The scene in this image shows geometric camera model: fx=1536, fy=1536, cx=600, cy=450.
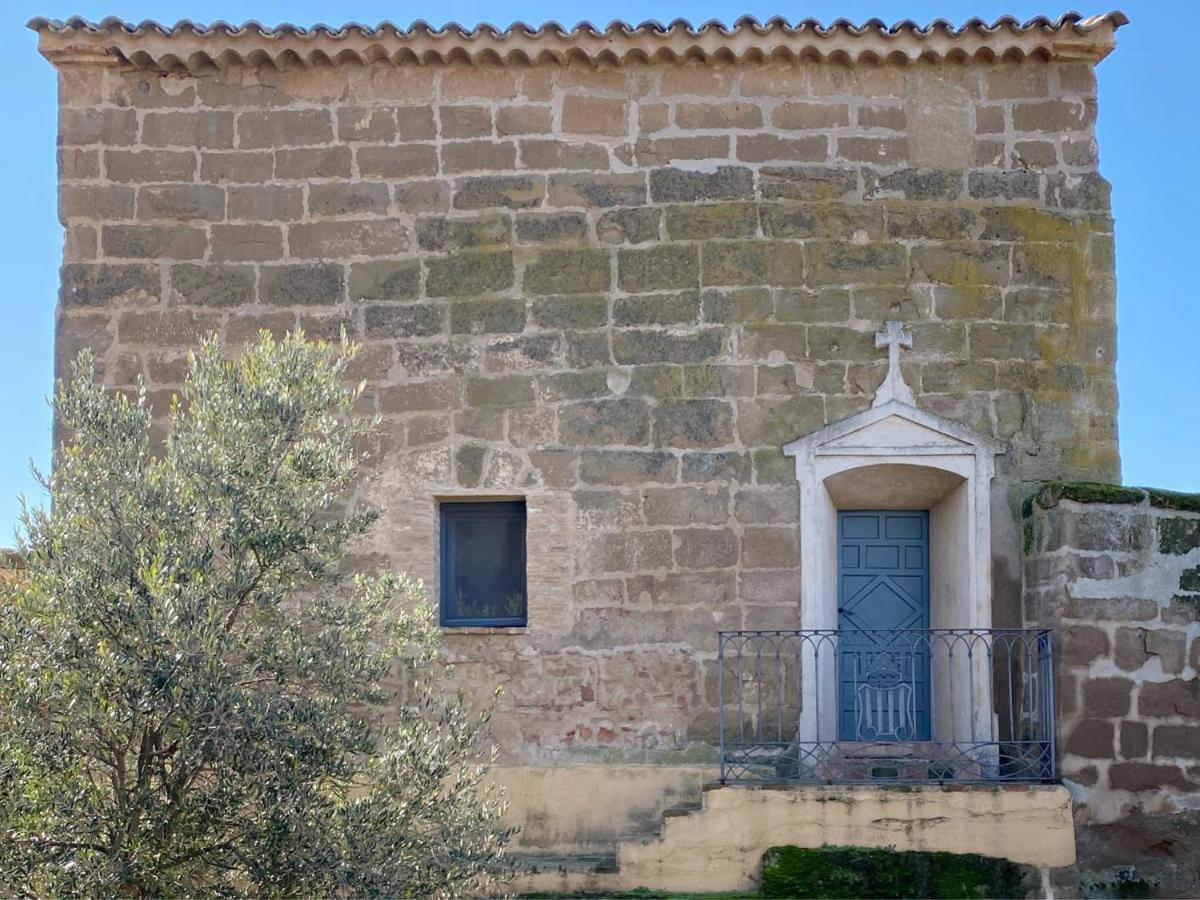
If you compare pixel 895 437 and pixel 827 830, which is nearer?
pixel 827 830

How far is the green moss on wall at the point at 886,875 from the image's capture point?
863cm

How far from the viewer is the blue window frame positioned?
1005cm

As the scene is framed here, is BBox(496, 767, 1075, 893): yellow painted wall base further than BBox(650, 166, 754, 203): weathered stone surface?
No

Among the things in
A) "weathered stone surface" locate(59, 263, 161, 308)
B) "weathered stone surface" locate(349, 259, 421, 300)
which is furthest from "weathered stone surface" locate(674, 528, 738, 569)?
"weathered stone surface" locate(59, 263, 161, 308)

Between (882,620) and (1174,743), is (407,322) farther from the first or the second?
(1174,743)

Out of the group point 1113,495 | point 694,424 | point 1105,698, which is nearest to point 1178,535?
point 1113,495

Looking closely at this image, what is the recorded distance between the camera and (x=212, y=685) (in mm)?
6340

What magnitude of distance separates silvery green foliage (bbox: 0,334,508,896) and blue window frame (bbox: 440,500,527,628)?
2715mm

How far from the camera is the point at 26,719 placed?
6.29m

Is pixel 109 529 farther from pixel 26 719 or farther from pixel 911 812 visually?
pixel 911 812

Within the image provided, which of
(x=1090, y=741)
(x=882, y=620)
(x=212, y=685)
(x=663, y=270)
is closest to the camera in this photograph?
(x=212, y=685)

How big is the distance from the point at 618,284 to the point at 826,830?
3674mm

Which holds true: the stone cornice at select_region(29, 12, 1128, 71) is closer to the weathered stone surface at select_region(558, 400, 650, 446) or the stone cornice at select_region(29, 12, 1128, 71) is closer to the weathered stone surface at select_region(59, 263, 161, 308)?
the weathered stone surface at select_region(59, 263, 161, 308)

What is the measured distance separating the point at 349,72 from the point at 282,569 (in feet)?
15.0
